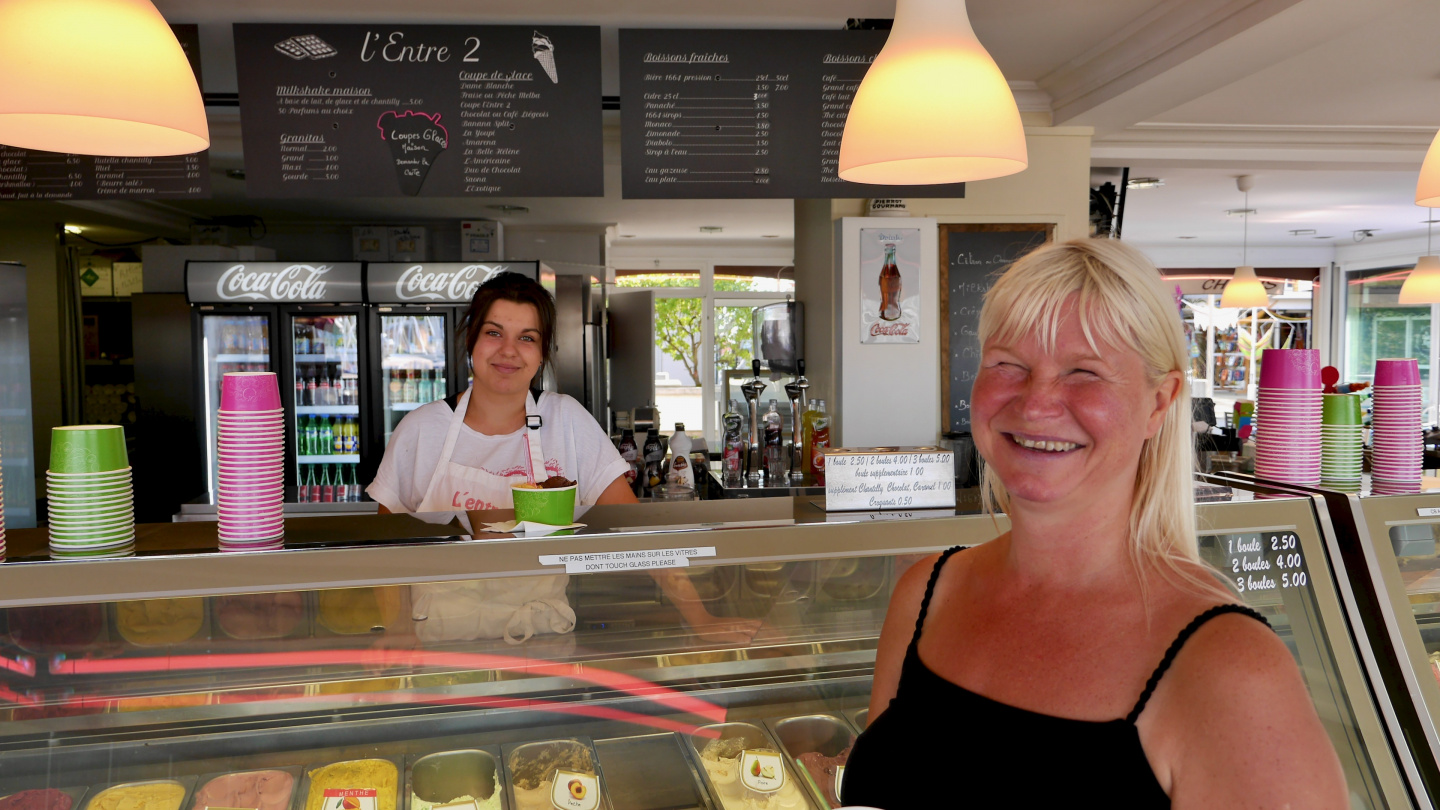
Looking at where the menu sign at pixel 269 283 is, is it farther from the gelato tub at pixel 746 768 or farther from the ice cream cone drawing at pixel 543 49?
the gelato tub at pixel 746 768

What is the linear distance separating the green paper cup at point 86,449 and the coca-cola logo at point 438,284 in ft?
13.2

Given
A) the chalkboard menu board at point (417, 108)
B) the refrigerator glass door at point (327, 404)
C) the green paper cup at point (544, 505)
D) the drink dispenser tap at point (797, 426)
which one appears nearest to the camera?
the green paper cup at point (544, 505)

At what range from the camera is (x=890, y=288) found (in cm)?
447

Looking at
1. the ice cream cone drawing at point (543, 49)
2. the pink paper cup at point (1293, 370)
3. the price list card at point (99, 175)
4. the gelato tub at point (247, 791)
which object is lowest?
the gelato tub at point (247, 791)

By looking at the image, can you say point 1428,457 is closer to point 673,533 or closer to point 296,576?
point 673,533

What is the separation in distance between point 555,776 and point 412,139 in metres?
2.54

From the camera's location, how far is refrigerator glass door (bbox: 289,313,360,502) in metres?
5.57

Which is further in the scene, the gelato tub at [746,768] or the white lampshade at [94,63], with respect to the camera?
the gelato tub at [746,768]

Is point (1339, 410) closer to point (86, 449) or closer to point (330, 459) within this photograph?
point (86, 449)

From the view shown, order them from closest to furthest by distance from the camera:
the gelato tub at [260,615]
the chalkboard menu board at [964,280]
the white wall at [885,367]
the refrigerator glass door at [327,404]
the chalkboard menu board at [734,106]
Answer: the gelato tub at [260,615]
the chalkboard menu board at [734,106]
the white wall at [885,367]
the chalkboard menu board at [964,280]
the refrigerator glass door at [327,404]

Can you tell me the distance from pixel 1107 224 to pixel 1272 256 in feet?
25.6

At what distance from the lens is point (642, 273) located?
36.0 feet

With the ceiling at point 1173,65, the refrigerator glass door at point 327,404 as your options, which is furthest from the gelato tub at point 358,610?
the refrigerator glass door at point 327,404

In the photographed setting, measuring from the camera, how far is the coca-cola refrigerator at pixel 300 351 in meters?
5.38
